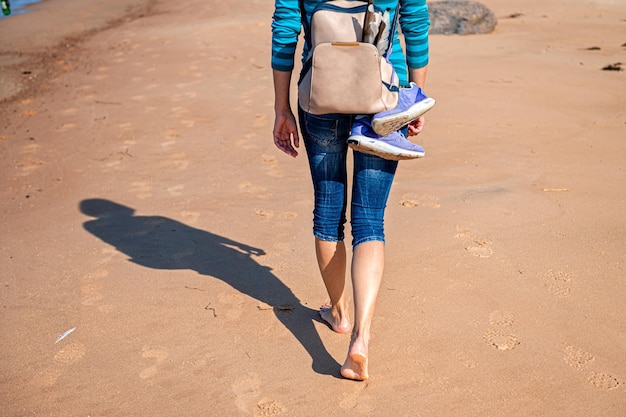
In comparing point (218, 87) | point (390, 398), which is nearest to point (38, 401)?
point (390, 398)

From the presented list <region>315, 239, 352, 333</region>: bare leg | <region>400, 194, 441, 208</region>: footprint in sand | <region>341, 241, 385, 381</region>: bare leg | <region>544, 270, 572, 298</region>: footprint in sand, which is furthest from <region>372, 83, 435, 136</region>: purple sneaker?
<region>400, 194, 441, 208</region>: footprint in sand

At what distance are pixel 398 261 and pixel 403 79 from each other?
1.35 meters

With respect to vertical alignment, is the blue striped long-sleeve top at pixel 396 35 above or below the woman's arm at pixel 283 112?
above

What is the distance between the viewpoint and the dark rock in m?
9.74

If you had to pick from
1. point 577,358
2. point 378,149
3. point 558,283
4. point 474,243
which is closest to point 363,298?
point 378,149

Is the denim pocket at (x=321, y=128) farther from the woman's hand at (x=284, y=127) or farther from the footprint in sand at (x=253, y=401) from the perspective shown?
the footprint in sand at (x=253, y=401)

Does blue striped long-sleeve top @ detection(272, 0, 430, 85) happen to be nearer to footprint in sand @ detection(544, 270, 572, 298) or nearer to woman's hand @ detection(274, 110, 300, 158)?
woman's hand @ detection(274, 110, 300, 158)

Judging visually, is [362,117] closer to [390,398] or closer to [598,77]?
[390,398]

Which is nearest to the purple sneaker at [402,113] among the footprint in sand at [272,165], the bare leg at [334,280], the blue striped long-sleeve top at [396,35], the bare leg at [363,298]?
the blue striped long-sleeve top at [396,35]

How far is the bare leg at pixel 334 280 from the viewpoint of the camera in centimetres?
266

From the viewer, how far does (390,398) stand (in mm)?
2479

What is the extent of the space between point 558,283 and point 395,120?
1.45m

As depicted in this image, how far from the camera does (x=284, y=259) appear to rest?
3.71 meters

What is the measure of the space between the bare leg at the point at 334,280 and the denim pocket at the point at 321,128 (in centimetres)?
43
